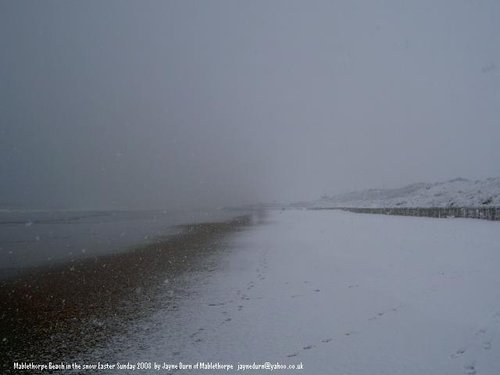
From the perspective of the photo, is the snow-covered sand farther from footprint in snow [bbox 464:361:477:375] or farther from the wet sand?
the wet sand

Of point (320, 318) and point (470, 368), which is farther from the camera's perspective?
point (320, 318)

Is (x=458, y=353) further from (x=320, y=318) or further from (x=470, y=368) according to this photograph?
(x=320, y=318)

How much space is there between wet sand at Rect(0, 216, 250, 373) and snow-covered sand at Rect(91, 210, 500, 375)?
0.76 metres

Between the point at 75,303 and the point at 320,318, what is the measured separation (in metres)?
7.15

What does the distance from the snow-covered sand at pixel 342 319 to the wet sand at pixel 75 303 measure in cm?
76

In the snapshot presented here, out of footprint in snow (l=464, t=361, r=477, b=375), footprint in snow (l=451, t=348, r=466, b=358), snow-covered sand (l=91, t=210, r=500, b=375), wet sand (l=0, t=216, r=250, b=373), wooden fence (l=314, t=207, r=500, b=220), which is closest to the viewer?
footprint in snow (l=464, t=361, r=477, b=375)

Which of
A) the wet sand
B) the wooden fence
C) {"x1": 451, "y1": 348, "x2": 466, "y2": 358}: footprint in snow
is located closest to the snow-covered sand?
{"x1": 451, "y1": 348, "x2": 466, "y2": 358}: footprint in snow

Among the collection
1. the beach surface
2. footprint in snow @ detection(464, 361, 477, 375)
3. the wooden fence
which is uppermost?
footprint in snow @ detection(464, 361, 477, 375)

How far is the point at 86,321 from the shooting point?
793 centimetres

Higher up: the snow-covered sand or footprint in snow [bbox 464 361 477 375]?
footprint in snow [bbox 464 361 477 375]

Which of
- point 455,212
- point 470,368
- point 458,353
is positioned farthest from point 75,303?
point 455,212

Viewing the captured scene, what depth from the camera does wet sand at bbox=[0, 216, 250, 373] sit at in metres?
6.63

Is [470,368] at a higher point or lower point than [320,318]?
higher

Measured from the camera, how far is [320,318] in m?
6.99
